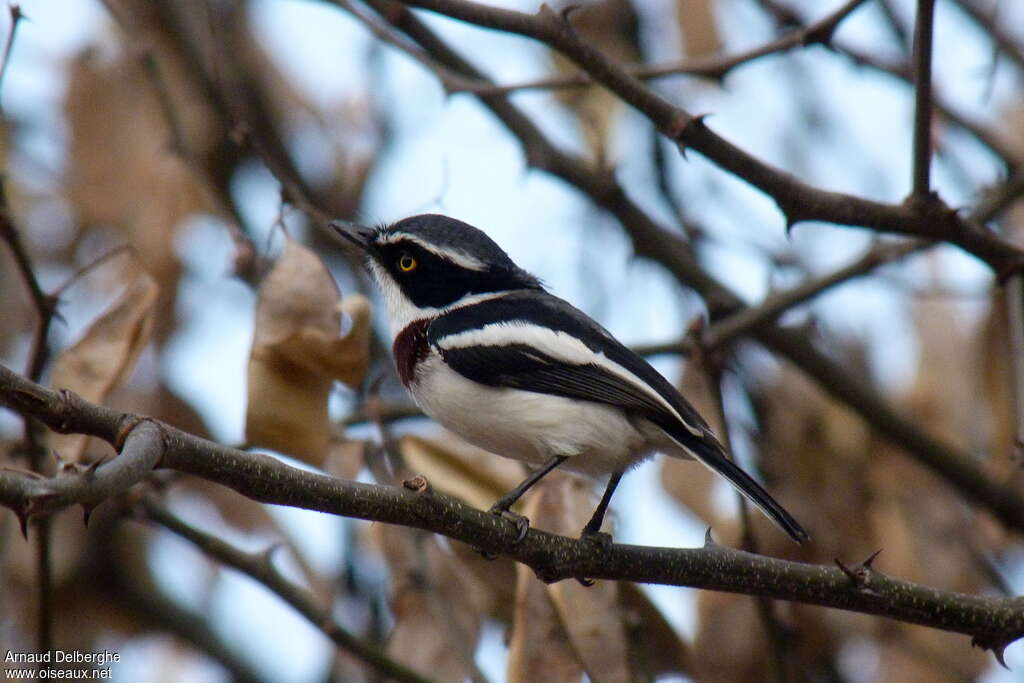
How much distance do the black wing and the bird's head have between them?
0.23 m

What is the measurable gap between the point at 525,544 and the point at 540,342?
1.01 m

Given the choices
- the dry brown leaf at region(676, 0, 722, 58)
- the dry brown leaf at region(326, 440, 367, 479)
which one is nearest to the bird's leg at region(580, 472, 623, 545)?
the dry brown leaf at region(326, 440, 367, 479)

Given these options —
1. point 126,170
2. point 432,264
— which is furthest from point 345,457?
point 126,170

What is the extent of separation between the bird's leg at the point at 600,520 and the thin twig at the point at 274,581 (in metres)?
0.97

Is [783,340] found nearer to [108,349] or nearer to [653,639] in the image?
[653,639]

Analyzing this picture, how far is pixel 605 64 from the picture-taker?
3.76m

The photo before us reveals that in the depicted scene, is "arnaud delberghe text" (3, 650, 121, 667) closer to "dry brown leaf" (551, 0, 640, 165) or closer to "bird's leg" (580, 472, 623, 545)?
"bird's leg" (580, 472, 623, 545)

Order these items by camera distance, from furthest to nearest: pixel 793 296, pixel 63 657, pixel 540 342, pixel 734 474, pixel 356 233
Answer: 1. pixel 793 296
2. pixel 63 657
3. pixel 356 233
4. pixel 540 342
5. pixel 734 474

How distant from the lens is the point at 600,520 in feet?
11.9

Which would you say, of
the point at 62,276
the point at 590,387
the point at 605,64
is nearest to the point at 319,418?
the point at 590,387

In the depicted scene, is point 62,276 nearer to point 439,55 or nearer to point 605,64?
point 439,55

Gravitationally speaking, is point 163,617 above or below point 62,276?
below

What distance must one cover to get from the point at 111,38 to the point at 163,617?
3.49 meters

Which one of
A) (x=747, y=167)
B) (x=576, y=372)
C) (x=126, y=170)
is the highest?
(x=126, y=170)
